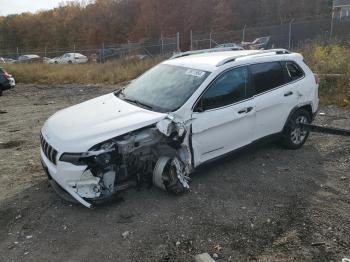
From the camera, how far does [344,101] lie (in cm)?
997

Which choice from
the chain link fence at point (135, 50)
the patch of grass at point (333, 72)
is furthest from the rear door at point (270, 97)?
the chain link fence at point (135, 50)

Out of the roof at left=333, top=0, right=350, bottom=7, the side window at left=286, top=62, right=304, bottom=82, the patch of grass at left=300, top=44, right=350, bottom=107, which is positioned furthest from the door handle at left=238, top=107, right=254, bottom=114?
the roof at left=333, top=0, right=350, bottom=7

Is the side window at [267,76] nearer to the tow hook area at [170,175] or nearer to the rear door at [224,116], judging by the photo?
the rear door at [224,116]

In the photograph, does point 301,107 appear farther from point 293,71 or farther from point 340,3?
point 340,3

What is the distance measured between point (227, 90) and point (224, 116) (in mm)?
408

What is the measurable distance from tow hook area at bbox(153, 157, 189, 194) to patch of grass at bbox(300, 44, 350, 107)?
6709 mm

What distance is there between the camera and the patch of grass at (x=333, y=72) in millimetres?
10258

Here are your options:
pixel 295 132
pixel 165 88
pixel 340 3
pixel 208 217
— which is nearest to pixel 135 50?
pixel 295 132

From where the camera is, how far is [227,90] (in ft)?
17.7

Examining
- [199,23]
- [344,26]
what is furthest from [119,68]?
[199,23]

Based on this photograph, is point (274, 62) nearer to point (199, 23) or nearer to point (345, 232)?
point (345, 232)

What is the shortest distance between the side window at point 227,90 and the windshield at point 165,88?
0.19m

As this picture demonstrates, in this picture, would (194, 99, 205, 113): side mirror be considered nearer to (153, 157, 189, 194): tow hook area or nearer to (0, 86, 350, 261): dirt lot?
(153, 157, 189, 194): tow hook area

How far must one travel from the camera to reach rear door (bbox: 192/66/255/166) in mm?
5027
